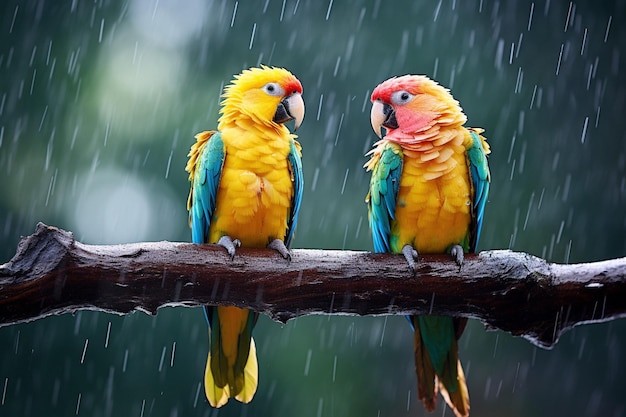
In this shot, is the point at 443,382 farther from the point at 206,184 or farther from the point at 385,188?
the point at 206,184

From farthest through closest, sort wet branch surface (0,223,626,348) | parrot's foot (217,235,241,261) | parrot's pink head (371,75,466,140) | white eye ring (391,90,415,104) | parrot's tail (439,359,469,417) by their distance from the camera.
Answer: white eye ring (391,90,415,104), parrot's pink head (371,75,466,140), parrot's tail (439,359,469,417), parrot's foot (217,235,241,261), wet branch surface (0,223,626,348)

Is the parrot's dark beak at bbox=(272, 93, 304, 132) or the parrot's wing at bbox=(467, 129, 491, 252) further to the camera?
the parrot's dark beak at bbox=(272, 93, 304, 132)

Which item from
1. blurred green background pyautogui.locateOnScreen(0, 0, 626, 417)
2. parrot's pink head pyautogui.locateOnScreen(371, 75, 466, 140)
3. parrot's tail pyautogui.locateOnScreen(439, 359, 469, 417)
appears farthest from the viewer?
blurred green background pyautogui.locateOnScreen(0, 0, 626, 417)

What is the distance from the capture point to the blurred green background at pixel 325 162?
4.64m

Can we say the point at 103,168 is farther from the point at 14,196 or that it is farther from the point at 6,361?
the point at 6,361

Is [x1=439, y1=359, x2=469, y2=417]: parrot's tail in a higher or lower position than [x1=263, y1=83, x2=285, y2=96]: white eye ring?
lower

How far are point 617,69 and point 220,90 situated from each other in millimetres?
2863

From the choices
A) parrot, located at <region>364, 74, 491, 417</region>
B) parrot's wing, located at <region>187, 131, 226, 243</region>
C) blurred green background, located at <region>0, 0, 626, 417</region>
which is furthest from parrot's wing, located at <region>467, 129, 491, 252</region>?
blurred green background, located at <region>0, 0, 626, 417</region>

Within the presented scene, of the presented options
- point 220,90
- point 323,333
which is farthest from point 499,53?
point 323,333

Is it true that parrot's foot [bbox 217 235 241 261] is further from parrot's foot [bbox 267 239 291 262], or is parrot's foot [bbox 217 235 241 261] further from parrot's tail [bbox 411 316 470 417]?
parrot's tail [bbox 411 316 470 417]

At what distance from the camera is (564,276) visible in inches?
83.0

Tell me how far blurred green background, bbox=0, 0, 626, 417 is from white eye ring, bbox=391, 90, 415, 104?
226 cm

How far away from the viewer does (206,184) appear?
2.34 m

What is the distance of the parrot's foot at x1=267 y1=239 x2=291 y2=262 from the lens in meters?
2.15
